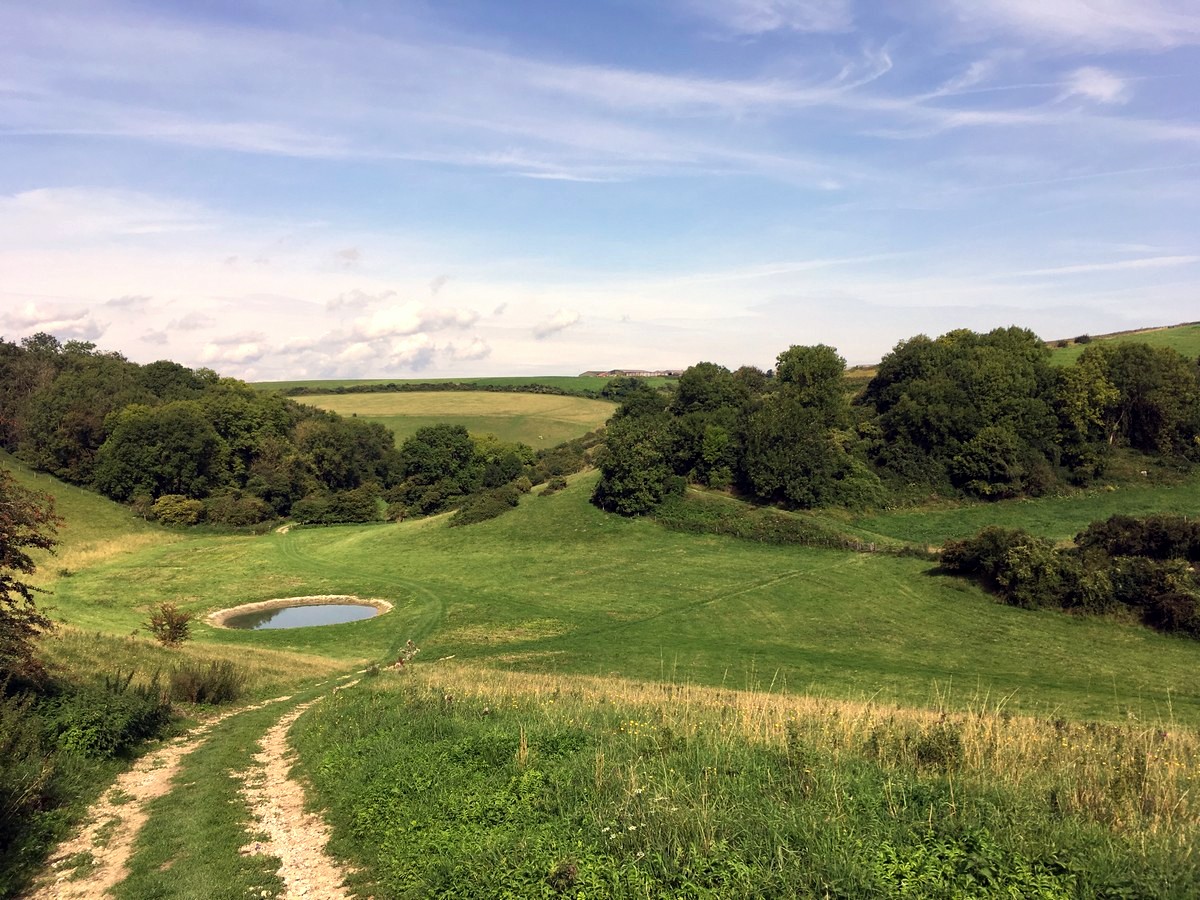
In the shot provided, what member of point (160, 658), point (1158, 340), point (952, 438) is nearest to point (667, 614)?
point (160, 658)

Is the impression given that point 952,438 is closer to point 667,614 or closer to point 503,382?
point 667,614

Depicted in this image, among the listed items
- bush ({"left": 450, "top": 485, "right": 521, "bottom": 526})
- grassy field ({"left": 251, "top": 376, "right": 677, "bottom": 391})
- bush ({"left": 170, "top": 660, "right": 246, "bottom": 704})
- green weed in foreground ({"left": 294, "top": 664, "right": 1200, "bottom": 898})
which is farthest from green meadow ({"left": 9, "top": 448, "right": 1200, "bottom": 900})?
grassy field ({"left": 251, "top": 376, "right": 677, "bottom": 391})

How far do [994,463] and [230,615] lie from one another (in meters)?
63.8

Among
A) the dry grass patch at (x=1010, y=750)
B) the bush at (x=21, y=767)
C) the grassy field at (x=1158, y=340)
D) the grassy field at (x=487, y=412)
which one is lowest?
the bush at (x=21, y=767)

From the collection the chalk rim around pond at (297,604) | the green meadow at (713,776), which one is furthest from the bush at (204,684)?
the chalk rim around pond at (297,604)

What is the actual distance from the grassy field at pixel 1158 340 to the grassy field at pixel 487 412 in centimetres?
6957

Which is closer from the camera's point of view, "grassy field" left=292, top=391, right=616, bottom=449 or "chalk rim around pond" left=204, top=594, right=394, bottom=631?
"chalk rim around pond" left=204, top=594, right=394, bottom=631

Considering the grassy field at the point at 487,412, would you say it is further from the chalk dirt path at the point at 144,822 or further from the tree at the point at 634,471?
the chalk dirt path at the point at 144,822

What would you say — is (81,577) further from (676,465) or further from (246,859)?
(246,859)

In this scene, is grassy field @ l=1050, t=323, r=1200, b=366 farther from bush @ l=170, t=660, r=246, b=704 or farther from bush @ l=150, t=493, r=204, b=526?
bush @ l=150, t=493, r=204, b=526

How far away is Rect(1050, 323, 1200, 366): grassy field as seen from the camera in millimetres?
81188

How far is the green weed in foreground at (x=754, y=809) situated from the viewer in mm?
6016

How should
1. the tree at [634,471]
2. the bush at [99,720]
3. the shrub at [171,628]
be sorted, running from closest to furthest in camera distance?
the bush at [99,720] → the shrub at [171,628] → the tree at [634,471]

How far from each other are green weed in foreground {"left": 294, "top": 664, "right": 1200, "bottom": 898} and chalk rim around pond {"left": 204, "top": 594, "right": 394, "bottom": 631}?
37.5 meters
